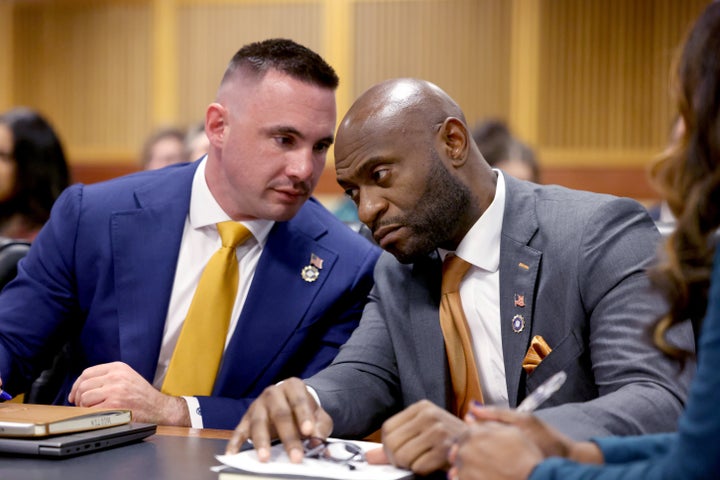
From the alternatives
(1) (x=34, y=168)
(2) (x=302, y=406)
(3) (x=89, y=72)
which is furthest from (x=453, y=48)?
(2) (x=302, y=406)

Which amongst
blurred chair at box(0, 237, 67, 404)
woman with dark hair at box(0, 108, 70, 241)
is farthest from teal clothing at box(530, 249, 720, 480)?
woman with dark hair at box(0, 108, 70, 241)

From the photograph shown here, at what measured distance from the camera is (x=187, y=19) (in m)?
7.09

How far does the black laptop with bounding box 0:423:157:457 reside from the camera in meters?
1.58

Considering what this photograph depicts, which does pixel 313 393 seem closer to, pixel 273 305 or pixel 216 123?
pixel 273 305

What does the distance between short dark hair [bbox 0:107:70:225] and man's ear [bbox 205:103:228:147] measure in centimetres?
169

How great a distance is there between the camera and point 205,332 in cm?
246

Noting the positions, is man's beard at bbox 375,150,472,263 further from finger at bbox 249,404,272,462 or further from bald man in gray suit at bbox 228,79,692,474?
finger at bbox 249,404,272,462

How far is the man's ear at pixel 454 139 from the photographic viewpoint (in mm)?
2162

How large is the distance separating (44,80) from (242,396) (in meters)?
5.51

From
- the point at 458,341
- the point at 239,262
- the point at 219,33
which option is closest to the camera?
the point at 458,341

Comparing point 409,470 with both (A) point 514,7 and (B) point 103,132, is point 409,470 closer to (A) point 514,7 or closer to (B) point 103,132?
(A) point 514,7

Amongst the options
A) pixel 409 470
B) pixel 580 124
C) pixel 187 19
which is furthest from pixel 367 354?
pixel 187 19

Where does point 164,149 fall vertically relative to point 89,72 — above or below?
below

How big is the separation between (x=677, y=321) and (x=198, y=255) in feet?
4.99
